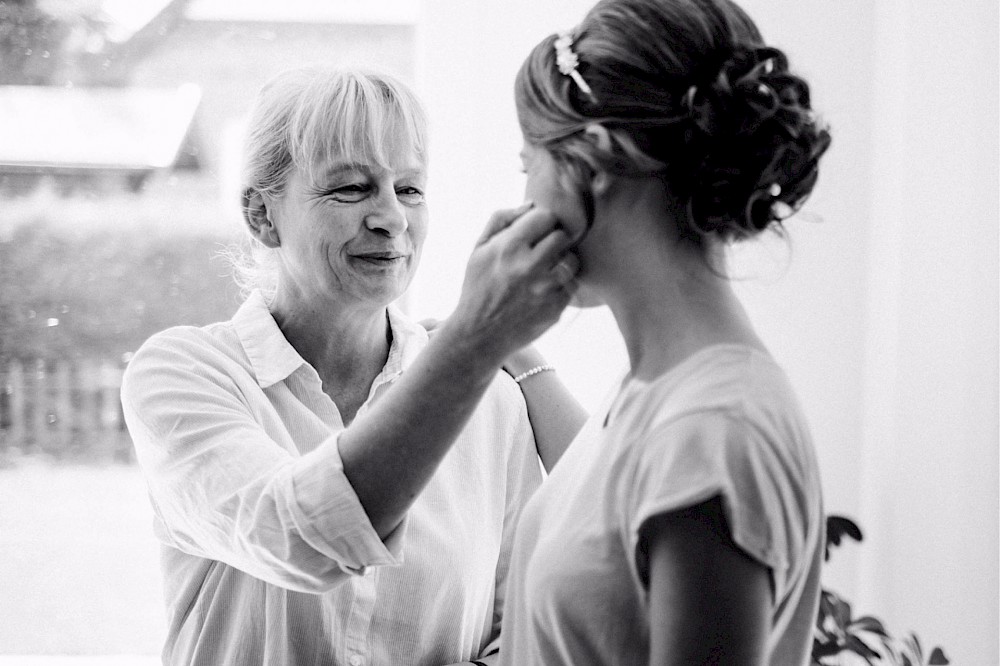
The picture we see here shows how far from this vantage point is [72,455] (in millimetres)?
2770

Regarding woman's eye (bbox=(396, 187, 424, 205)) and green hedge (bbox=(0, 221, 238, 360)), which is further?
green hedge (bbox=(0, 221, 238, 360))

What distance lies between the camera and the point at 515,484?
5.16ft

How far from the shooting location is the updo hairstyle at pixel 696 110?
33.1 inches

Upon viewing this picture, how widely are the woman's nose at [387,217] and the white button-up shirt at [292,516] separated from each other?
220 millimetres

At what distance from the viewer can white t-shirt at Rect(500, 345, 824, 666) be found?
742 mm

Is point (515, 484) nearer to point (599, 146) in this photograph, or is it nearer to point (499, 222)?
point (499, 222)

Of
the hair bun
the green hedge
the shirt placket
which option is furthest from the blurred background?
the hair bun

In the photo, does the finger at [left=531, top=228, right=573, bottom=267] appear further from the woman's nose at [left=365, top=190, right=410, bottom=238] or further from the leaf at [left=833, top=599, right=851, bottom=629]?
the leaf at [left=833, top=599, right=851, bottom=629]

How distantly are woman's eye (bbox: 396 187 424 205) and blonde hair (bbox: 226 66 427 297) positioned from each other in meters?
0.05

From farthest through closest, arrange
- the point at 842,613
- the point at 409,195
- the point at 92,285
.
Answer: the point at 92,285
the point at 842,613
the point at 409,195

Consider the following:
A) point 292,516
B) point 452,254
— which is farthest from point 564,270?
point 452,254

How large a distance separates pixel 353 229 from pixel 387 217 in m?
0.05

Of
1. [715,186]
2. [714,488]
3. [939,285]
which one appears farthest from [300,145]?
[939,285]

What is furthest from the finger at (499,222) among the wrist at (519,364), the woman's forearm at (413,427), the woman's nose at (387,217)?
the wrist at (519,364)
